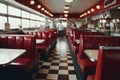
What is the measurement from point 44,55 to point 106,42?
282cm

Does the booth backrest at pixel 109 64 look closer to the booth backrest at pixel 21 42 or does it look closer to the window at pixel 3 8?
the booth backrest at pixel 21 42

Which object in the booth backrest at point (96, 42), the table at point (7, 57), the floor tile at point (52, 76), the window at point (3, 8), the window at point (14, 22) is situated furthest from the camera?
the window at point (14, 22)

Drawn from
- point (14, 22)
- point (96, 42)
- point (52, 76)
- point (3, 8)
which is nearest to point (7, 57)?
point (52, 76)

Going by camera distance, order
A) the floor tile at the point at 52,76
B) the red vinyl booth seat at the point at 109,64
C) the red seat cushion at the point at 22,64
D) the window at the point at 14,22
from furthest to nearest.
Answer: the window at the point at 14,22 → the floor tile at the point at 52,76 → the red seat cushion at the point at 22,64 → the red vinyl booth seat at the point at 109,64

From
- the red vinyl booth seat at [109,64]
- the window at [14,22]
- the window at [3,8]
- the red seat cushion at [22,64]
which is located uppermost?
the window at [3,8]

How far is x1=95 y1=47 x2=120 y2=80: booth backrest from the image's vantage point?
188 cm

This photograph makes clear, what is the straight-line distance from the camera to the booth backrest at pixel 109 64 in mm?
1879

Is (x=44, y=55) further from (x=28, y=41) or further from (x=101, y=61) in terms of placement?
(x=101, y=61)

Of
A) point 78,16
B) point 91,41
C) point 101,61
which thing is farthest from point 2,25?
point 78,16

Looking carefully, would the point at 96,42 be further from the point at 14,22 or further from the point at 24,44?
the point at 14,22

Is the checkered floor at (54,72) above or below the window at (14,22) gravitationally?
below

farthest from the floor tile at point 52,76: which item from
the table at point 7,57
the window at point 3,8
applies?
the window at point 3,8

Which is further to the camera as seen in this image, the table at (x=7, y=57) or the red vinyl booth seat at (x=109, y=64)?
the table at (x=7, y=57)

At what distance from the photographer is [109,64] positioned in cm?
188
